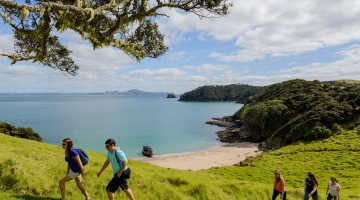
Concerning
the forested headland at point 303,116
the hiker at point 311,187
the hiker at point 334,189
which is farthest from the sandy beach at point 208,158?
the hiker at point 311,187

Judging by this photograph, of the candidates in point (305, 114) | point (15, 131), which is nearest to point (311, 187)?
point (15, 131)

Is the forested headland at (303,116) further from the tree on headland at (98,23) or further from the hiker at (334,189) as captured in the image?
the tree on headland at (98,23)

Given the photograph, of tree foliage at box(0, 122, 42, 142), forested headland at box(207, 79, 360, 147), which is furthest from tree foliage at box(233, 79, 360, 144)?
tree foliage at box(0, 122, 42, 142)

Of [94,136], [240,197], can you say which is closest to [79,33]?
[240,197]

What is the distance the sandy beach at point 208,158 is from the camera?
5981 centimetres

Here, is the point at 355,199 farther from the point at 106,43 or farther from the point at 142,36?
the point at 106,43

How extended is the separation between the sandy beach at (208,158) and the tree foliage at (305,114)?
1110cm

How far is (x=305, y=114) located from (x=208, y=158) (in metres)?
36.2

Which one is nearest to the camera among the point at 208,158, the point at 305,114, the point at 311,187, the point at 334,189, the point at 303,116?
the point at 311,187

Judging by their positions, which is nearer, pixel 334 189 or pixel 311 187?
pixel 311 187

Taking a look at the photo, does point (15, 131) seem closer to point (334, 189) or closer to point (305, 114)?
point (334, 189)

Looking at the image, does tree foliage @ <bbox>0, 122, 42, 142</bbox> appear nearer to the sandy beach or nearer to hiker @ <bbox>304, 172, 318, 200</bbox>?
the sandy beach

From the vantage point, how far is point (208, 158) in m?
67.4

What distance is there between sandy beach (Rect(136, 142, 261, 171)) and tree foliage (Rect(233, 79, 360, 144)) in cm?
1110
